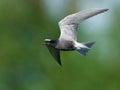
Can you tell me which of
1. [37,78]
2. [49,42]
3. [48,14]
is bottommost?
[37,78]

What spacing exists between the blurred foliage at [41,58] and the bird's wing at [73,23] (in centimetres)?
1260

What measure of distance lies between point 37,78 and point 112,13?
2.27 m

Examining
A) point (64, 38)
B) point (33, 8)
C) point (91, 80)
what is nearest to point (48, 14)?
point (33, 8)

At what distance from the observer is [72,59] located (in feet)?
60.0

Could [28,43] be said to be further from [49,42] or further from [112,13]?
[49,42]

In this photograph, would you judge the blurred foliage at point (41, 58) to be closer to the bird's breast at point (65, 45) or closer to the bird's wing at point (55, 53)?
the bird's wing at point (55, 53)

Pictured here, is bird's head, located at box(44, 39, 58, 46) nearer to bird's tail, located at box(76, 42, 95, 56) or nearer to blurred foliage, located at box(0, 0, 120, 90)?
bird's tail, located at box(76, 42, 95, 56)

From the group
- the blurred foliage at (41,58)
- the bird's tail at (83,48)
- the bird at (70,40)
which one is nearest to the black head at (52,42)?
the bird at (70,40)

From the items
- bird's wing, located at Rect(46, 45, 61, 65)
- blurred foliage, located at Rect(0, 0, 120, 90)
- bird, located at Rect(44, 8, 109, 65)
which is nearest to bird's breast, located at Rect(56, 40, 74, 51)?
bird, located at Rect(44, 8, 109, 65)

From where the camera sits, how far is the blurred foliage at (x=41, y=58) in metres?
17.8

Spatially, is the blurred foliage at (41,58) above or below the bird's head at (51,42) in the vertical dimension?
below

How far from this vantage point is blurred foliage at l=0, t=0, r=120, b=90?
58.2ft

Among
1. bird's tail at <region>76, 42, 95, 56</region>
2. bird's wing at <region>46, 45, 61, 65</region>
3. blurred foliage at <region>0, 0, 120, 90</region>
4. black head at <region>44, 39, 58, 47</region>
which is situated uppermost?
black head at <region>44, 39, 58, 47</region>

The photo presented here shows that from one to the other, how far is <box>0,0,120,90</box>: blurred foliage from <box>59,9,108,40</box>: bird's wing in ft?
41.3
